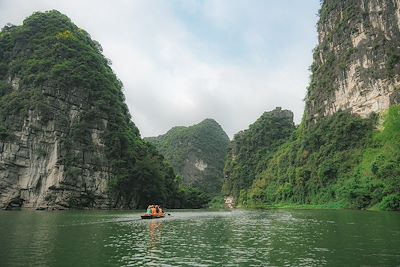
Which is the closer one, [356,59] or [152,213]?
[152,213]

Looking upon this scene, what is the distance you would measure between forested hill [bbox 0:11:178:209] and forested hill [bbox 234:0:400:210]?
29146 mm

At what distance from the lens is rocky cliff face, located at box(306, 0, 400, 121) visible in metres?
68.9

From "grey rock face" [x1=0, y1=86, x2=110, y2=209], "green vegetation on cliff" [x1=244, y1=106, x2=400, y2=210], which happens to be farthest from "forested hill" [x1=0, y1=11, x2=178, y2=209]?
"green vegetation on cliff" [x1=244, y1=106, x2=400, y2=210]

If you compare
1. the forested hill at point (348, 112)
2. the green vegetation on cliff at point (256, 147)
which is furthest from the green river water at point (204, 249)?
the green vegetation on cliff at point (256, 147)

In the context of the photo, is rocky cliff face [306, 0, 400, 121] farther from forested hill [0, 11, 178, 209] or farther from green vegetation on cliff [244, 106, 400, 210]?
forested hill [0, 11, 178, 209]

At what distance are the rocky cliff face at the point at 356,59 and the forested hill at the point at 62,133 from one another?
126ft

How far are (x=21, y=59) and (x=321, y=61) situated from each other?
6300cm

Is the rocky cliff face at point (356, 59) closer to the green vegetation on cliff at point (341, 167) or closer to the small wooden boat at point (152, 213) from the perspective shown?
the green vegetation on cliff at point (341, 167)

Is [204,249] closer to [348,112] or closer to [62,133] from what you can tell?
[62,133]

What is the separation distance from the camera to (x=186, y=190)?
96.6 m

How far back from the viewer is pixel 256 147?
430 ft

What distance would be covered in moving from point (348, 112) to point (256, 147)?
2224 inches

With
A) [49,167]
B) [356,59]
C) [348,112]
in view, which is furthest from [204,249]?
[356,59]

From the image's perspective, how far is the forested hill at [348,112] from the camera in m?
59.5
